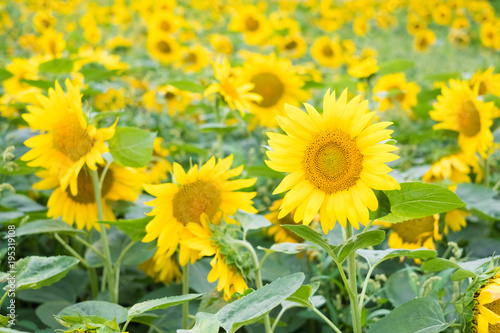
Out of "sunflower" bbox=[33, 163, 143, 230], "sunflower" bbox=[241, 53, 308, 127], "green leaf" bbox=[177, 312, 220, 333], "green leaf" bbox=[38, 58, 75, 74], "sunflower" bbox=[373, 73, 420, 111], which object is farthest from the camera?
"sunflower" bbox=[373, 73, 420, 111]

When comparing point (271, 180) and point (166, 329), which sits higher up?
point (271, 180)

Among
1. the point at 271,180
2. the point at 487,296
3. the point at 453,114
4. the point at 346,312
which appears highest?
the point at 453,114

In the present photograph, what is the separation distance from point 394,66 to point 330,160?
118 centimetres

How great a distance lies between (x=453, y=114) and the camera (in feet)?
4.59

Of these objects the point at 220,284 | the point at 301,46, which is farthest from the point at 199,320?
the point at 301,46

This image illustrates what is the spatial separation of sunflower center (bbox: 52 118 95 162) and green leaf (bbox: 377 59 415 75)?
122 centimetres

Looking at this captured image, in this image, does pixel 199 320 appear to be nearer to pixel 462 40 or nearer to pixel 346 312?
pixel 346 312

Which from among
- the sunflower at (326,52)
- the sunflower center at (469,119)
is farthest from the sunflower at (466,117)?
the sunflower at (326,52)

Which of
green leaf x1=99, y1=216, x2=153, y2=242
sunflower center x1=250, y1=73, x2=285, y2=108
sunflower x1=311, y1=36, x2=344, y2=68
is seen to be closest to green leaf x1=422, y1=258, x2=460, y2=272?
green leaf x1=99, y1=216, x2=153, y2=242

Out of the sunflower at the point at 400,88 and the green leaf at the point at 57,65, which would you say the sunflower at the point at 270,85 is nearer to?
the sunflower at the point at 400,88

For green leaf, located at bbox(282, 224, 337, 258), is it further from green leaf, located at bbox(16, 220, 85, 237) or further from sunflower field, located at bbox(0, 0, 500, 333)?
green leaf, located at bbox(16, 220, 85, 237)

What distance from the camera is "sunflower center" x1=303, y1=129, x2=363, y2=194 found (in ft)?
2.60

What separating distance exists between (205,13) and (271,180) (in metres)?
4.24

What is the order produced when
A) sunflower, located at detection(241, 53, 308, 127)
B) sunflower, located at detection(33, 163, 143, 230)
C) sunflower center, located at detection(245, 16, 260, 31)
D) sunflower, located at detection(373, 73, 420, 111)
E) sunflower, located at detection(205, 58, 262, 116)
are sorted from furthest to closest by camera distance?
sunflower center, located at detection(245, 16, 260, 31) < sunflower, located at detection(373, 73, 420, 111) < sunflower, located at detection(241, 53, 308, 127) < sunflower, located at detection(205, 58, 262, 116) < sunflower, located at detection(33, 163, 143, 230)
